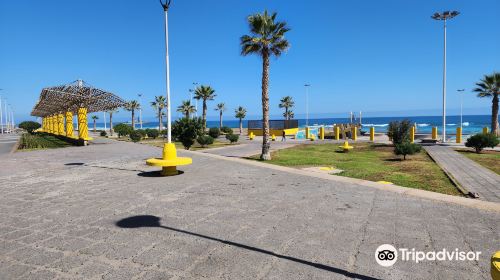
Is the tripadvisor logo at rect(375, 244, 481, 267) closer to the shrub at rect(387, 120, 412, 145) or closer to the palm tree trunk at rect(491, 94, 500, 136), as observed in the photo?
the shrub at rect(387, 120, 412, 145)

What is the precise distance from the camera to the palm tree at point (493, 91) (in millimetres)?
33719

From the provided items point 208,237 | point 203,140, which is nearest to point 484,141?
point 203,140

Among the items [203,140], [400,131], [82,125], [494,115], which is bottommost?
[203,140]

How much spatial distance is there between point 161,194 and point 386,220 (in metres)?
5.08

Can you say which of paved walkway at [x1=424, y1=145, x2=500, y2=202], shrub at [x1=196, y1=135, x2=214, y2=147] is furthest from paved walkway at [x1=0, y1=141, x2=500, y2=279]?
shrub at [x1=196, y1=135, x2=214, y2=147]

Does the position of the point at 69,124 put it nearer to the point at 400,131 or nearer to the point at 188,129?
the point at 188,129

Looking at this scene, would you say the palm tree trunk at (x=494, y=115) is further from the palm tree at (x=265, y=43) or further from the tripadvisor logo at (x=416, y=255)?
the tripadvisor logo at (x=416, y=255)

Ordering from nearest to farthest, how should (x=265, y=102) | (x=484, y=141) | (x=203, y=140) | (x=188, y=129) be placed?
(x=265, y=102) → (x=484, y=141) → (x=188, y=129) → (x=203, y=140)

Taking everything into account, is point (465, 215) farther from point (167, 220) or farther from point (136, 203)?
→ point (136, 203)

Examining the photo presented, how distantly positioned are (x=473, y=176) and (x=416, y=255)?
34.9ft

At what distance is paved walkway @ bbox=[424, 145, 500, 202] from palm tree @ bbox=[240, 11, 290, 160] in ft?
29.4

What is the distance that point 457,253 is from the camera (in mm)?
4398

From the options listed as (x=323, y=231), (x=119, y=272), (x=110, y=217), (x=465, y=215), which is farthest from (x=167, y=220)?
(x=465, y=215)

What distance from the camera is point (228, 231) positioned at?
17.6ft
